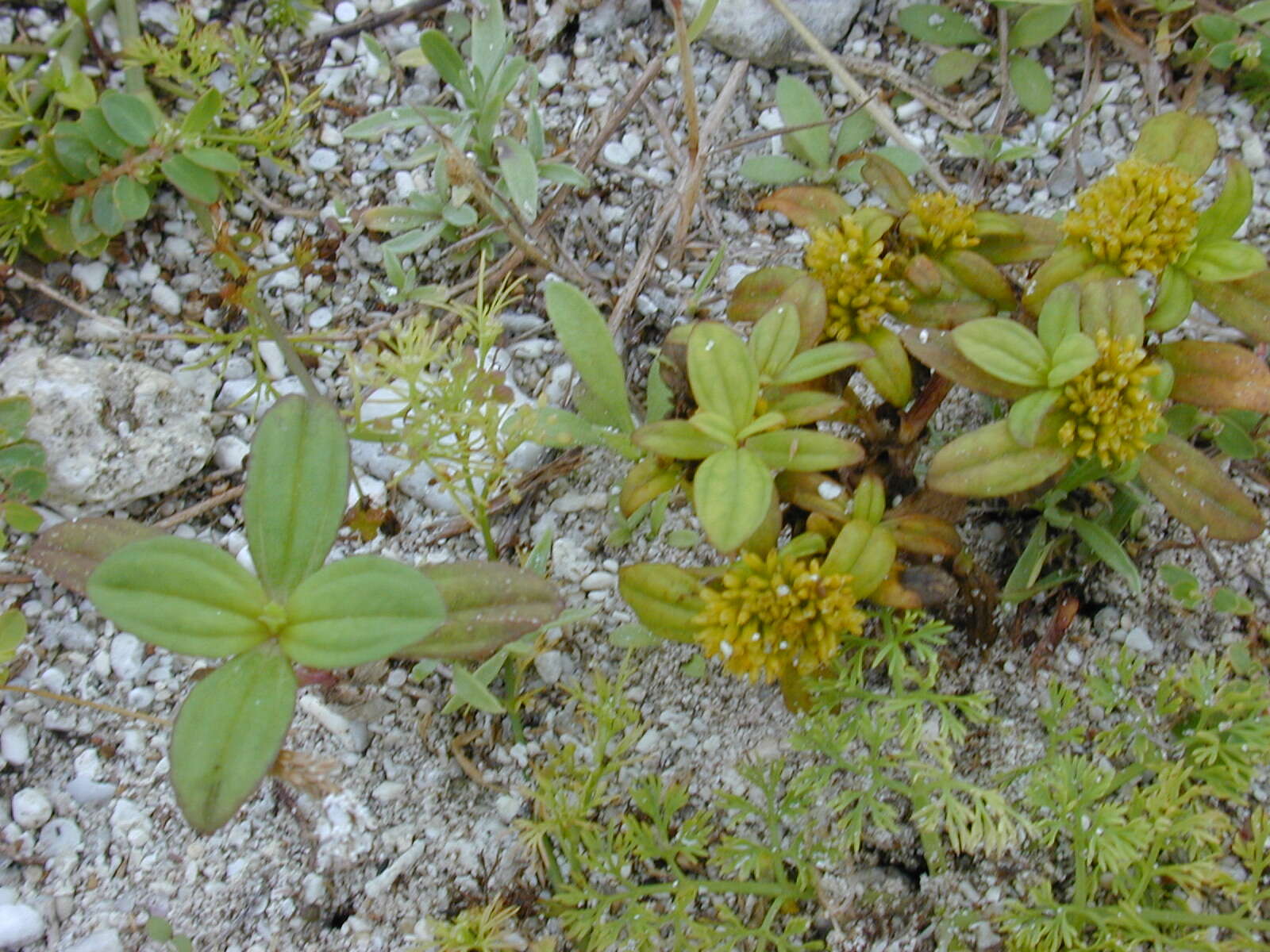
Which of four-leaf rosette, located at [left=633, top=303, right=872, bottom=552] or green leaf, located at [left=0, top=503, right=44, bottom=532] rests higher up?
green leaf, located at [left=0, top=503, right=44, bottom=532]

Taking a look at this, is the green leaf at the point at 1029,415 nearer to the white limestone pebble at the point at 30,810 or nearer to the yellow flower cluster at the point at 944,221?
the yellow flower cluster at the point at 944,221

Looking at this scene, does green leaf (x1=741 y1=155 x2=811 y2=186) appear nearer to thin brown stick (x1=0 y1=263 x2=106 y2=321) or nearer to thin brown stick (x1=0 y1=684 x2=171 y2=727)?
thin brown stick (x1=0 y1=263 x2=106 y2=321)

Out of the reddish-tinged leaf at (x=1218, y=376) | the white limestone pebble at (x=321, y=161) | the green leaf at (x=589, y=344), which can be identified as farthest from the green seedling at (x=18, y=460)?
the reddish-tinged leaf at (x=1218, y=376)

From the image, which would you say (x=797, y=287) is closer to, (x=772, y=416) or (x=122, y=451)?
(x=772, y=416)

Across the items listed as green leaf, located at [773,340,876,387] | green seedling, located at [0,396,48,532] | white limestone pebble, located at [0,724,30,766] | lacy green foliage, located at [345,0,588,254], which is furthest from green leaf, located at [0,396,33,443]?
green leaf, located at [773,340,876,387]

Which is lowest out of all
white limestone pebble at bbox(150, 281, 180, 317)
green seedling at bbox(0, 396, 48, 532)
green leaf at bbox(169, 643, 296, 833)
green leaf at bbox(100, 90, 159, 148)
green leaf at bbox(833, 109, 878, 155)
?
green leaf at bbox(169, 643, 296, 833)

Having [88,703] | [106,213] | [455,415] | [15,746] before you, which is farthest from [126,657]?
[106,213]

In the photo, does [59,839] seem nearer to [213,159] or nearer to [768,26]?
[213,159]
